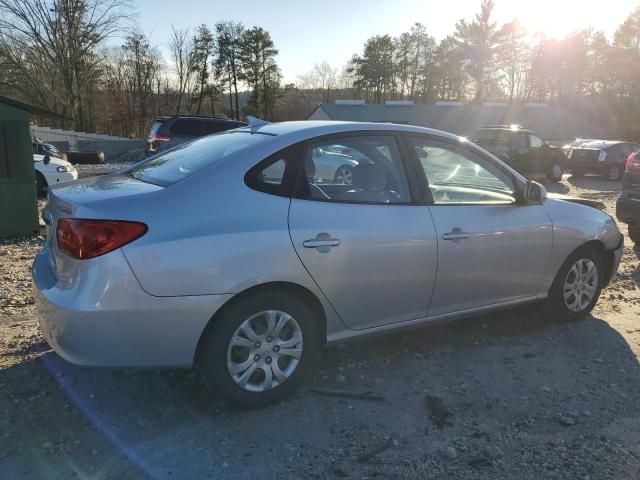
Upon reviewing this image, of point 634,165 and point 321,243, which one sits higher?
point 634,165

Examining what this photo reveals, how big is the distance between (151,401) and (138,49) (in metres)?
50.2

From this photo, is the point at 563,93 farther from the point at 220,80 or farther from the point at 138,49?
the point at 138,49

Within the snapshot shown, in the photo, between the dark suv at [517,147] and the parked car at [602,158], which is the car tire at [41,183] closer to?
the dark suv at [517,147]

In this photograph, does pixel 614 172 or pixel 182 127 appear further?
pixel 614 172

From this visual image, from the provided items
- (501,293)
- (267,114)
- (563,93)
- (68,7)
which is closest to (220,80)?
(267,114)

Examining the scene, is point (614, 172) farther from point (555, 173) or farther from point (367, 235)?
point (367, 235)

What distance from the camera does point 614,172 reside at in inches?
727

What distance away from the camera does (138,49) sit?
47.4 metres

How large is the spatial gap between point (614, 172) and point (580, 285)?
16.4 metres

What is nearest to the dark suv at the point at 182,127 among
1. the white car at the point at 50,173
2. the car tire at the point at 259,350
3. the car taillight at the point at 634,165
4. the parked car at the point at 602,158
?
the white car at the point at 50,173

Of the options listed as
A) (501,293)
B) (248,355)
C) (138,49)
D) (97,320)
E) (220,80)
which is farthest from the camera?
(220,80)

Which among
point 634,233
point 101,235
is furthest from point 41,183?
point 634,233

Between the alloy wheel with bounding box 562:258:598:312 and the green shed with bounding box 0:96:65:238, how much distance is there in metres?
6.85

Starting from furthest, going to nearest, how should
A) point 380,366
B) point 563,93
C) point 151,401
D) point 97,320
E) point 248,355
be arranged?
point 563,93 < point 380,366 < point 151,401 < point 248,355 < point 97,320
